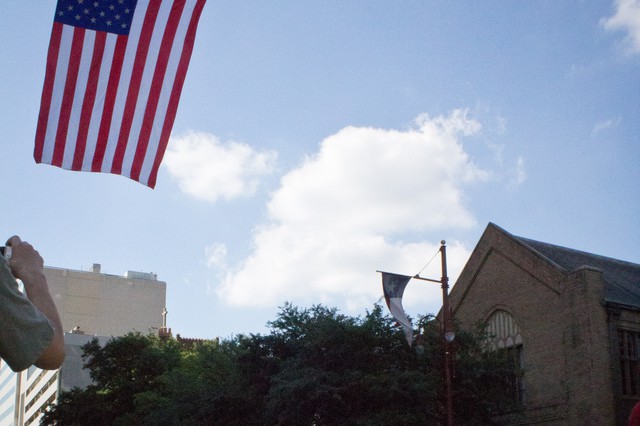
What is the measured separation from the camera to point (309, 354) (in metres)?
30.0

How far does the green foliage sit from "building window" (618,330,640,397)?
22.3 feet

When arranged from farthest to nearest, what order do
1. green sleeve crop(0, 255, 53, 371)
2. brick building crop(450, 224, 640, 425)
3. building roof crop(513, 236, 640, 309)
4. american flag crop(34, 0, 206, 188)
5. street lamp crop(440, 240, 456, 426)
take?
building roof crop(513, 236, 640, 309) → brick building crop(450, 224, 640, 425) → street lamp crop(440, 240, 456, 426) → american flag crop(34, 0, 206, 188) → green sleeve crop(0, 255, 53, 371)

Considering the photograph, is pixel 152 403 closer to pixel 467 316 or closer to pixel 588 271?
pixel 467 316

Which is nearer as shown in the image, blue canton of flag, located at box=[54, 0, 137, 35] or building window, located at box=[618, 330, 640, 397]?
blue canton of flag, located at box=[54, 0, 137, 35]

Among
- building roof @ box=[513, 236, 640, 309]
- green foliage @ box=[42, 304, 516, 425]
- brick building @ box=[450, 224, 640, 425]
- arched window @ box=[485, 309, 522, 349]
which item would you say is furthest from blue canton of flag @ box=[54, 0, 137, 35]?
arched window @ box=[485, 309, 522, 349]

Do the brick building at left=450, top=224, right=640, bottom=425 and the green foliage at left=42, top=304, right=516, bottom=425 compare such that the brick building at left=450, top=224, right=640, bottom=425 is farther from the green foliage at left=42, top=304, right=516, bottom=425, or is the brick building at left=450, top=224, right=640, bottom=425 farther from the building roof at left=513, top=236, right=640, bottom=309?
the green foliage at left=42, top=304, right=516, bottom=425

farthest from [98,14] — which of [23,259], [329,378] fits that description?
[329,378]

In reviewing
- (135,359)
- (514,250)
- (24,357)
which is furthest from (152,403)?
(24,357)

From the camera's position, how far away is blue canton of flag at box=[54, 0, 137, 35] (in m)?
7.20

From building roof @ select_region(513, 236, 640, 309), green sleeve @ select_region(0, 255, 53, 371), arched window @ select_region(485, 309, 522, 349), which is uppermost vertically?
building roof @ select_region(513, 236, 640, 309)

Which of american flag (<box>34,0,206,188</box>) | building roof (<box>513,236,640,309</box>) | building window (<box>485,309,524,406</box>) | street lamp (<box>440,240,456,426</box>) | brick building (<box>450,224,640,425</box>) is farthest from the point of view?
building window (<box>485,309,524,406</box>)

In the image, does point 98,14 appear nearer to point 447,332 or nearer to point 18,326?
point 18,326

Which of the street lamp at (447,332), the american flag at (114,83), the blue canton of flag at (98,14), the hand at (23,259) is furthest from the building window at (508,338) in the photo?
the hand at (23,259)

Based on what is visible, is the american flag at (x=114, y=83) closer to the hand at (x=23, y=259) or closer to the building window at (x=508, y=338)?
the hand at (x=23, y=259)
